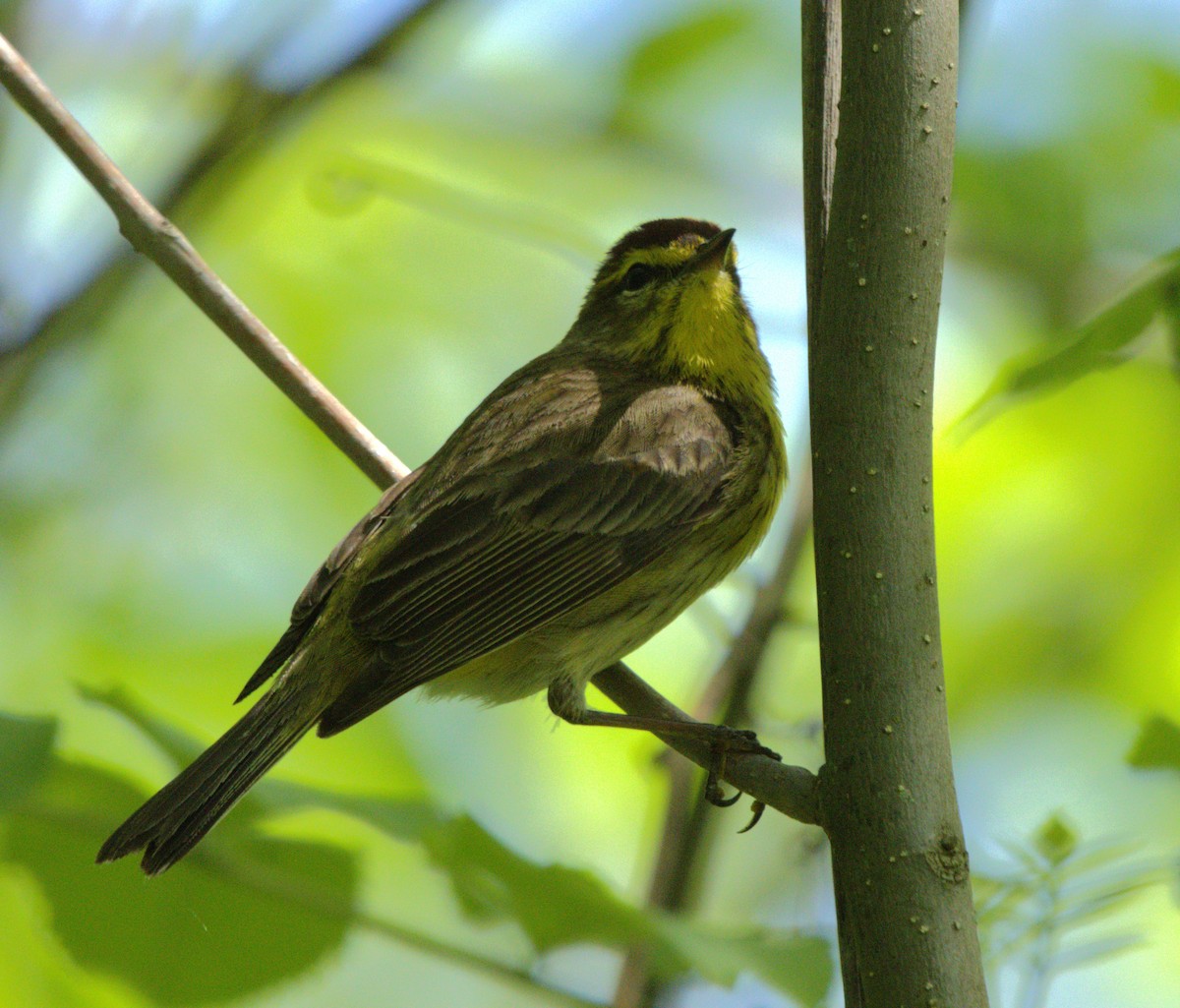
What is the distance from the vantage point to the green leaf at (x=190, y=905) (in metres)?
2.73

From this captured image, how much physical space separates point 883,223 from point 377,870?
1.85 m

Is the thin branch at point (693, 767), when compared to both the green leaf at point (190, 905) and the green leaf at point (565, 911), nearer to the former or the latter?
the green leaf at point (565, 911)

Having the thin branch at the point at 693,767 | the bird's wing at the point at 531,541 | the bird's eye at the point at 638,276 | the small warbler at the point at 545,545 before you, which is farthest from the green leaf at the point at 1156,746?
the bird's eye at the point at 638,276

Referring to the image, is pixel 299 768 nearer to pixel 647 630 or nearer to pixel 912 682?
pixel 647 630

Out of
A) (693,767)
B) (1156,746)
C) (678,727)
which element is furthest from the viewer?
(693,767)

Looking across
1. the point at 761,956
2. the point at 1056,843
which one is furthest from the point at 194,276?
the point at 1056,843

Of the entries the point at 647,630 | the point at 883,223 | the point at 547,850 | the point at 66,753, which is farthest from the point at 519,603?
the point at 883,223

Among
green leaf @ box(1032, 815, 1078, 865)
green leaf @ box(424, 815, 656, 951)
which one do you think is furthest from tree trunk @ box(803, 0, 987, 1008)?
green leaf @ box(1032, 815, 1078, 865)

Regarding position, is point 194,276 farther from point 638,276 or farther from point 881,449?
point 881,449

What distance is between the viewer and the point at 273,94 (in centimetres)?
606

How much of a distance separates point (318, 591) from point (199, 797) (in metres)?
1.33

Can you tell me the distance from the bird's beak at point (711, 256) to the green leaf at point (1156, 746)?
2.67m

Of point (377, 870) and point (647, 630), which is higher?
point (647, 630)

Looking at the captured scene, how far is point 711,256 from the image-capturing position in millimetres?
5090
